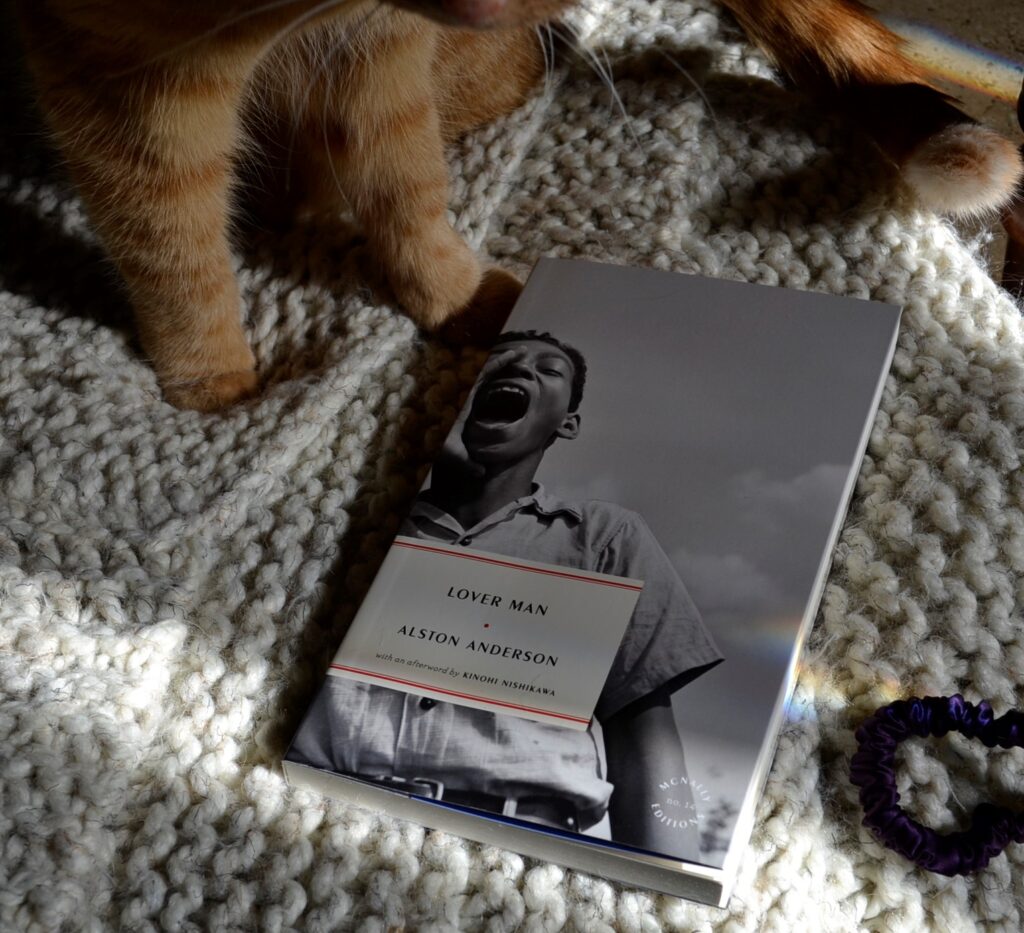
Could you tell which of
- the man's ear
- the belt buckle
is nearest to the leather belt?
the belt buckle

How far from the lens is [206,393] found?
82 cm

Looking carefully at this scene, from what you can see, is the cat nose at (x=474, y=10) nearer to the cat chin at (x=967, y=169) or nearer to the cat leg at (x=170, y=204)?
the cat leg at (x=170, y=204)

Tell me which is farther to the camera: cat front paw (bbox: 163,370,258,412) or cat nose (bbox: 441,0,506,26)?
cat front paw (bbox: 163,370,258,412)

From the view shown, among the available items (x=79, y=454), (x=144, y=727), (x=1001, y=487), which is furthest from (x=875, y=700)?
(x=79, y=454)

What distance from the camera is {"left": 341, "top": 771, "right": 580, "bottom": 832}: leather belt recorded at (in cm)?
58

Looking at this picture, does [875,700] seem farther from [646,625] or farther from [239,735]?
[239,735]

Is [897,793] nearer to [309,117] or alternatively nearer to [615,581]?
[615,581]

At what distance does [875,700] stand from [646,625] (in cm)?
14

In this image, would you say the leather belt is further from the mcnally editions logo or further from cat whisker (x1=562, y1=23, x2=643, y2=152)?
cat whisker (x1=562, y1=23, x2=643, y2=152)

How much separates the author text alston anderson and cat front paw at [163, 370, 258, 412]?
0.83 feet

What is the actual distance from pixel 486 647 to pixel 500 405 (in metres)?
0.18

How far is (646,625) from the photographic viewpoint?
25.3 inches

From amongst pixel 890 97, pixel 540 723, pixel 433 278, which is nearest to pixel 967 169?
pixel 890 97

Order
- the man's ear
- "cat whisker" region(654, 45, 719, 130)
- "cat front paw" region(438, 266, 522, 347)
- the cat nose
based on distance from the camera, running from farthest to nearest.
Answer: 1. "cat whisker" region(654, 45, 719, 130)
2. "cat front paw" region(438, 266, 522, 347)
3. the man's ear
4. the cat nose
